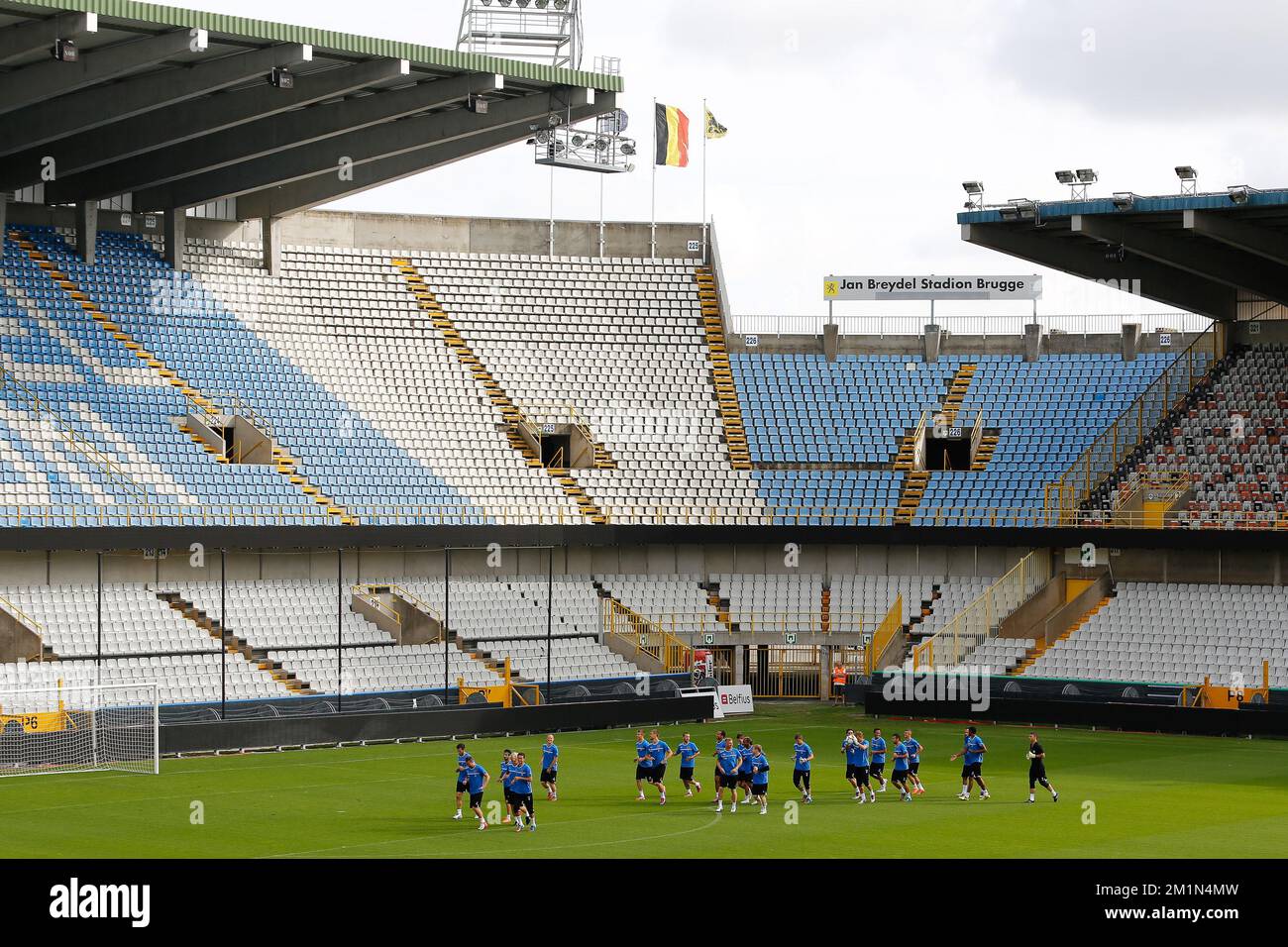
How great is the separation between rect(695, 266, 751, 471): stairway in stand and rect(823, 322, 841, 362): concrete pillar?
3.19m

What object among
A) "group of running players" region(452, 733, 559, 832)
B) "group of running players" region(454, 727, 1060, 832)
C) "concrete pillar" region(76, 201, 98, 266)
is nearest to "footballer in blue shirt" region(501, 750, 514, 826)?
"group of running players" region(452, 733, 559, 832)

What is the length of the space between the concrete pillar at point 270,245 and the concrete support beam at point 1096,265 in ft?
65.9

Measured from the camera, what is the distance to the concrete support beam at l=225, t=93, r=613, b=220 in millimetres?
50781

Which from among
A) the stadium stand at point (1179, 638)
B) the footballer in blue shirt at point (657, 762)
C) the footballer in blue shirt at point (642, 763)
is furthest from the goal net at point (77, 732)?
the stadium stand at point (1179, 638)

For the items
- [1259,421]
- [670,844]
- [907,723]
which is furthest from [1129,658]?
[670,844]

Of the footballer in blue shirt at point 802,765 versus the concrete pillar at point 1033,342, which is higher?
the concrete pillar at point 1033,342

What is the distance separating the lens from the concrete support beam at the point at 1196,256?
1965 inches

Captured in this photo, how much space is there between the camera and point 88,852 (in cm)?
2586

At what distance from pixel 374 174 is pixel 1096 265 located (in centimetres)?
1995

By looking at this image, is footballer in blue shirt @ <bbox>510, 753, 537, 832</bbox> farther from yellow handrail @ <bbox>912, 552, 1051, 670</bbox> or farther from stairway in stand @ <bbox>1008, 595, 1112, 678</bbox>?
yellow handrail @ <bbox>912, 552, 1051, 670</bbox>

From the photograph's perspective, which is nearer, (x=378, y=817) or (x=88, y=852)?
(x=88, y=852)

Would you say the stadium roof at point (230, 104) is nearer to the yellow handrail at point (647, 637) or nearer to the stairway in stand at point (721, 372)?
the stairway in stand at point (721, 372)

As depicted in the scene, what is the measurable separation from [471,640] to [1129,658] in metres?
16.4

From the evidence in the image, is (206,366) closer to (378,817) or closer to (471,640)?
(471,640)
